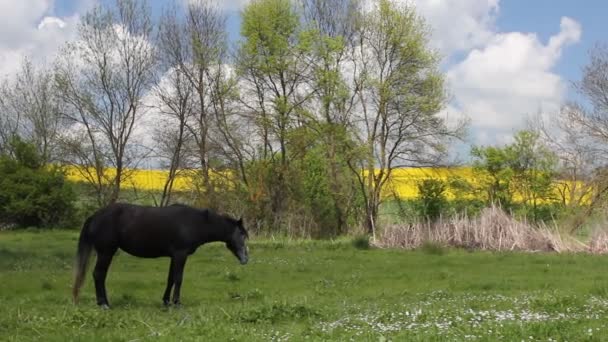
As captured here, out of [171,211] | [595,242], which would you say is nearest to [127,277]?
[171,211]

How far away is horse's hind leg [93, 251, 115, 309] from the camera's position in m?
13.0

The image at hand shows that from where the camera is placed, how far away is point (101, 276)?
13.2m

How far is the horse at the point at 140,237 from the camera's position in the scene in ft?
43.7

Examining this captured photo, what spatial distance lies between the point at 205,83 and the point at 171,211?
96.0 ft

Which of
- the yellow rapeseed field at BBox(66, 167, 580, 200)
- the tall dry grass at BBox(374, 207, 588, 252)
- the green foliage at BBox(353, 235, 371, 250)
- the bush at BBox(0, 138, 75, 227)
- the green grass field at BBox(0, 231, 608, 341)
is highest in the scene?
the yellow rapeseed field at BBox(66, 167, 580, 200)

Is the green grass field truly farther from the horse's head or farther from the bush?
the bush

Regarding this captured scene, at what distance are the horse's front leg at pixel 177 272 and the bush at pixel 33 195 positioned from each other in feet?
90.9

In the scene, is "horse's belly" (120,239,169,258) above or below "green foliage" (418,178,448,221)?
below

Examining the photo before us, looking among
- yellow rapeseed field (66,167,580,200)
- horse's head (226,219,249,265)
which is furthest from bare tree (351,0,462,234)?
horse's head (226,219,249,265)

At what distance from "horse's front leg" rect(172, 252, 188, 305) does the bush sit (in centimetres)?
2772

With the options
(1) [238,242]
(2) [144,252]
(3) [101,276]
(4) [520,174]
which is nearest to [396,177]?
(4) [520,174]

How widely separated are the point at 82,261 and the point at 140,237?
119 cm

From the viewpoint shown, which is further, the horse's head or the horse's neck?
the horse's head

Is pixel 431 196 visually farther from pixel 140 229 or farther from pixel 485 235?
pixel 140 229
